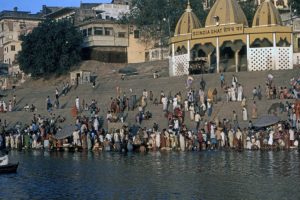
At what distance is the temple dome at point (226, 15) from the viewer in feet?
152

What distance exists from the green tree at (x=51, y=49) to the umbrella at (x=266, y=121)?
35491 millimetres

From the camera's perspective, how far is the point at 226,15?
46375mm

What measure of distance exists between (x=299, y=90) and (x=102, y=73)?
100 ft

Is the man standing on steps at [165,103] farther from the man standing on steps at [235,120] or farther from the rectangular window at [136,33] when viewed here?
the rectangular window at [136,33]

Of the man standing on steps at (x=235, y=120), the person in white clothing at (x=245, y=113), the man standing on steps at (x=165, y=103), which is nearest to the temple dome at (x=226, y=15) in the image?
the man standing on steps at (x=165, y=103)

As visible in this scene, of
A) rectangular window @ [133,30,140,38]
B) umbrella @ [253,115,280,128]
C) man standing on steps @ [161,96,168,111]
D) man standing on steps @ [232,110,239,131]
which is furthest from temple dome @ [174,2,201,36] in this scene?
rectangular window @ [133,30,140,38]

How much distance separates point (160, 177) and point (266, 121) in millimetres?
9877

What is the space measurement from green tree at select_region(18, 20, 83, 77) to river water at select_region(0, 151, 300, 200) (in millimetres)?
34517

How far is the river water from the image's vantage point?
1934 cm

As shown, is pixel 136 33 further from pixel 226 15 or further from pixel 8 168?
pixel 8 168

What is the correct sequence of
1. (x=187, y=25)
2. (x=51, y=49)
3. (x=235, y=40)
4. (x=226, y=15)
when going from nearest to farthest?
(x=235, y=40) < (x=226, y=15) < (x=187, y=25) < (x=51, y=49)

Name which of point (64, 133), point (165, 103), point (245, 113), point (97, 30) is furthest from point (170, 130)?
point (97, 30)

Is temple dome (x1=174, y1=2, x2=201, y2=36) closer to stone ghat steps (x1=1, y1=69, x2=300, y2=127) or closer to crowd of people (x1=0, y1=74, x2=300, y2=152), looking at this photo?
stone ghat steps (x1=1, y1=69, x2=300, y2=127)

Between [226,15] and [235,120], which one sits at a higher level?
[226,15]
